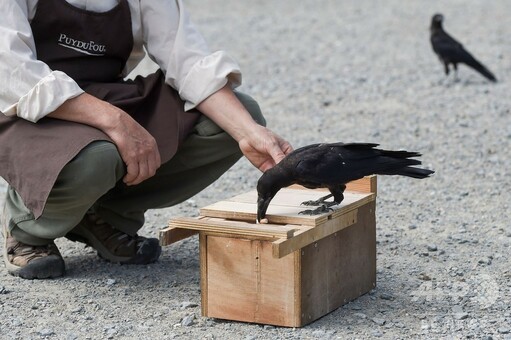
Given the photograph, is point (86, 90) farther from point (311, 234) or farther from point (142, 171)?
point (311, 234)

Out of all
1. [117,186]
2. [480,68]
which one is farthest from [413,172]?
[480,68]

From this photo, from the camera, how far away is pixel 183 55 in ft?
12.9

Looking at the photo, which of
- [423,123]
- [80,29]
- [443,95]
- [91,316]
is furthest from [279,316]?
[443,95]

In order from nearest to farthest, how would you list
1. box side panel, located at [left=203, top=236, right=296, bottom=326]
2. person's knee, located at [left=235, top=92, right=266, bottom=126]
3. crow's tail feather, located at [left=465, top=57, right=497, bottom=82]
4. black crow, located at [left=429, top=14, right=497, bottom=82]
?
box side panel, located at [left=203, top=236, right=296, bottom=326], person's knee, located at [left=235, top=92, right=266, bottom=126], crow's tail feather, located at [left=465, top=57, right=497, bottom=82], black crow, located at [left=429, top=14, right=497, bottom=82]

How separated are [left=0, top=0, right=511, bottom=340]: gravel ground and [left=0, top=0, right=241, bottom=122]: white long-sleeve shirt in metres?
0.72

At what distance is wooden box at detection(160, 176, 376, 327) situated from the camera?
10.8 ft

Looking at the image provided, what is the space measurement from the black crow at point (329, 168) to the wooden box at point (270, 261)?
8cm

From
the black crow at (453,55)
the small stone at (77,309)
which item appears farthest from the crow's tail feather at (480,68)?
the small stone at (77,309)

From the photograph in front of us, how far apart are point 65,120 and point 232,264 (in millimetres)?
811

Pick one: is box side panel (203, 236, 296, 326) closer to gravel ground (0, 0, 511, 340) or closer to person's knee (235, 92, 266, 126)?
gravel ground (0, 0, 511, 340)

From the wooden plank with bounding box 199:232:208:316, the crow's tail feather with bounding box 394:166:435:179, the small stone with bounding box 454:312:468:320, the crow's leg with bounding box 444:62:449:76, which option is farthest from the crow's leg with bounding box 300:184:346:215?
the crow's leg with bounding box 444:62:449:76

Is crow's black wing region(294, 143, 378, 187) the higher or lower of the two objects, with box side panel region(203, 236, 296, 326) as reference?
higher

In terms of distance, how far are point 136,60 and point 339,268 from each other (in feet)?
4.11

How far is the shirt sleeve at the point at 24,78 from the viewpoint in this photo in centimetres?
353
